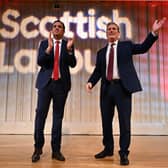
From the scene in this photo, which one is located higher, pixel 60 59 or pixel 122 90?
pixel 60 59

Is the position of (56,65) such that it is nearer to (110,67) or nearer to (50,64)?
(50,64)

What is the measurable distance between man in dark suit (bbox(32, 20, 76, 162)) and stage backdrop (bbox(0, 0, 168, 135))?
2207 millimetres

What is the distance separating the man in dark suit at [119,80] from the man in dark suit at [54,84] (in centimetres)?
28

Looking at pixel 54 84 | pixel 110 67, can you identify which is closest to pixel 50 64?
pixel 54 84

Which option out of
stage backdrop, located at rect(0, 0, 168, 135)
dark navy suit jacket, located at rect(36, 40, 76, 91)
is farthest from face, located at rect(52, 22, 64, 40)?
stage backdrop, located at rect(0, 0, 168, 135)

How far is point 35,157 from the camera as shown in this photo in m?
2.12

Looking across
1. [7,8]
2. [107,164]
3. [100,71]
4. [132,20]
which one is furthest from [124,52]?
[7,8]

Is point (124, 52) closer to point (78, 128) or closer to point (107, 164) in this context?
point (107, 164)

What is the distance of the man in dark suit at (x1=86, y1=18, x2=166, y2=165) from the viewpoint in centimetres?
209

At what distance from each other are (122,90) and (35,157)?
900 mm

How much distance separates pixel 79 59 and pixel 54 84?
95.2 inches

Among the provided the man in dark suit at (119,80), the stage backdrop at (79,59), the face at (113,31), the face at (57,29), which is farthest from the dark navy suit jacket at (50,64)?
the stage backdrop at (79,59)

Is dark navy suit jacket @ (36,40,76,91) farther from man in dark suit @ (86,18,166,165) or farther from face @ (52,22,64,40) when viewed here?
man in dark suit @ (86,18,166,165)

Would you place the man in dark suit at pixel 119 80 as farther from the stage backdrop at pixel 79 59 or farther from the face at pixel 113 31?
the stage backdrop at pixel 79 59
